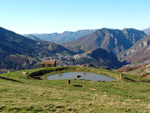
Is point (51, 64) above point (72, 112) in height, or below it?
above

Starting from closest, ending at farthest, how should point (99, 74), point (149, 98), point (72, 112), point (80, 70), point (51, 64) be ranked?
point (72, 112)
point (149, 98)
point (99, 74)
point (80, 70)
point (51, 64)

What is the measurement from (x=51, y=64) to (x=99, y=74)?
3970 centimetres

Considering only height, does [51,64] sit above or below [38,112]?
above

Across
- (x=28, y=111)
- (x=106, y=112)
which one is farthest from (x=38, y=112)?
(x=106, y=112)

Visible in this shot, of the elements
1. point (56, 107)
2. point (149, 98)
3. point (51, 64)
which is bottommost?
point (149, 98)

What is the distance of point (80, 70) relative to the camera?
91312 millimetres

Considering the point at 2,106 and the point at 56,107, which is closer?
the point at 2,106

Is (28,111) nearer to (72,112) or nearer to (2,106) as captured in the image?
(2,106)

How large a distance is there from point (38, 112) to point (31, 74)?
57996 mm

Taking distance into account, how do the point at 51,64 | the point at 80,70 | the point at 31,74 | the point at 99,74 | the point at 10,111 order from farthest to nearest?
the point at 51,64 → the point at 80,70 → the point at 99,74 → the point at 31,74 → the point at 10,111

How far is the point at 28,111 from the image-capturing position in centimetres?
2092

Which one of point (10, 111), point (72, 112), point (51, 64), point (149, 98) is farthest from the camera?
point (51, 64)

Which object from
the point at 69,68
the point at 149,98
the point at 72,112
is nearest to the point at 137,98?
the point at 149,98

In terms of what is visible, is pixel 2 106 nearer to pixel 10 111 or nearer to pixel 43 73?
pixel 10 111
